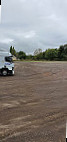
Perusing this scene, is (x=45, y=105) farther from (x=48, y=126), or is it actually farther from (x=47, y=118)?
(x=48, y=126)

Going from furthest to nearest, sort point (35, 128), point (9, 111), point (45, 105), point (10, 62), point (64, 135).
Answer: point (10, 62) < point (45, 105) < point (9, 111) < point (35, 128) < point (64, 135)

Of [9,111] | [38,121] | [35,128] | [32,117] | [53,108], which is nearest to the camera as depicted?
[35,128]

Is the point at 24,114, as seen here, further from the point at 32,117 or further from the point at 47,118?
the point at 47,118

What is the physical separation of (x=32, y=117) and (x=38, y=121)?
1.02 ft

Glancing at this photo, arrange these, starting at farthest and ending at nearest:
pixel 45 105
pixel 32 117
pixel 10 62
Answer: pixel 10 62, pixel 45 105, pixel 32 117

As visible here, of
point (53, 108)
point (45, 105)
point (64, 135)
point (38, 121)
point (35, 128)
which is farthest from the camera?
point (45, 105)

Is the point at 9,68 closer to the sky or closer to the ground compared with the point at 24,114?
closer to the sky

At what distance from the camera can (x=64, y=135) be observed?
302cm

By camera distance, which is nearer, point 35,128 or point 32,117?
point 35,128

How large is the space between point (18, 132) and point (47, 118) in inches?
43.3

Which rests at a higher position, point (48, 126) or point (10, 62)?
point (10, 62)

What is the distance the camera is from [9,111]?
4438 millimetres

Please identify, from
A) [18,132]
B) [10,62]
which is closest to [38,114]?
→ [18,132]

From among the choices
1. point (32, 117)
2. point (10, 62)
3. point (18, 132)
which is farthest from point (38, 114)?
point (10, 62)
